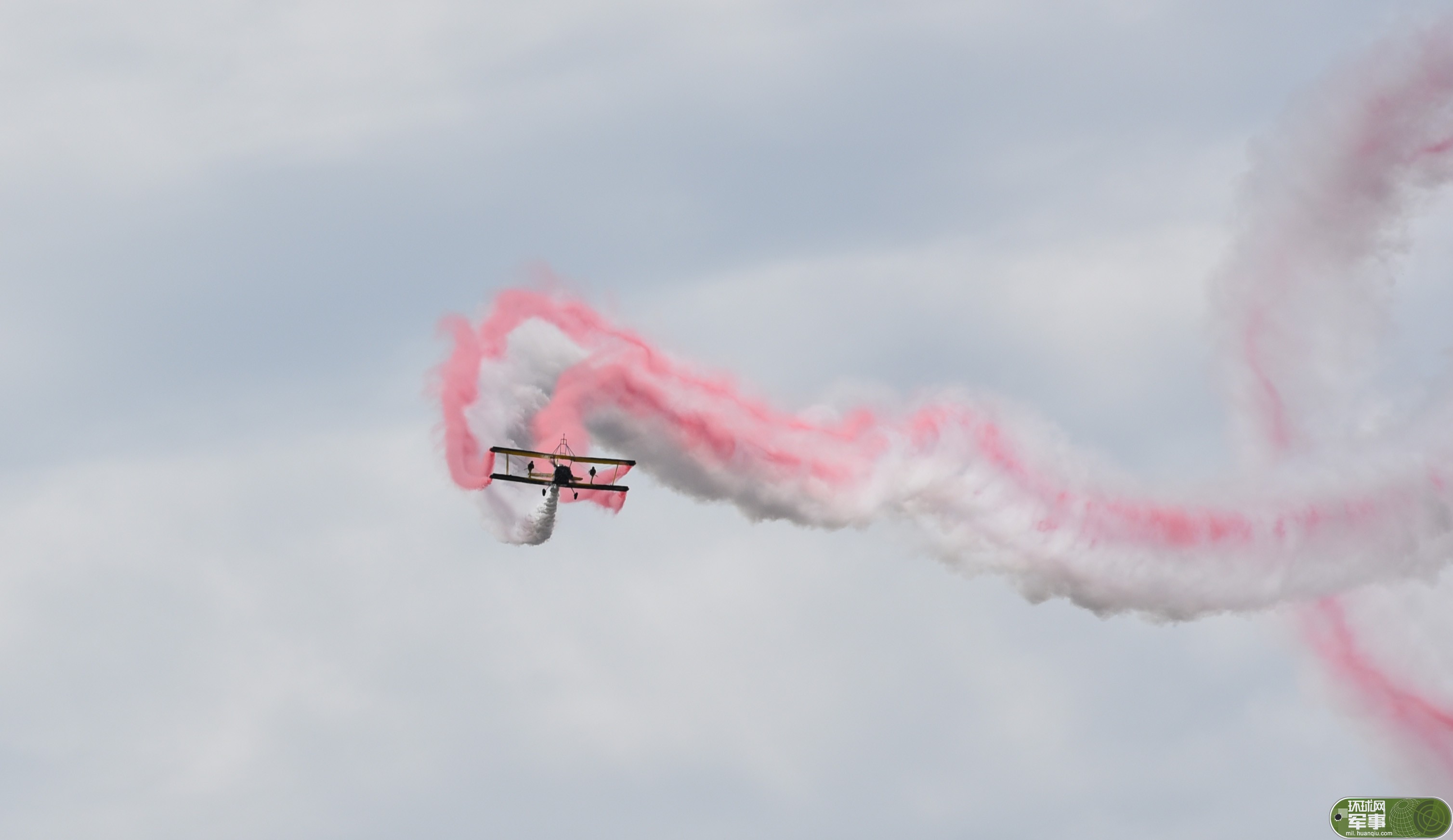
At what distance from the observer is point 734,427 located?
71375mm

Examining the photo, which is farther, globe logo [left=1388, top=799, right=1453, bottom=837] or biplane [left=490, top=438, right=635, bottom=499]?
globe logo [left=1388, top=799, right=1453, bottom=837]

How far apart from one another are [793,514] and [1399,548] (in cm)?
2137

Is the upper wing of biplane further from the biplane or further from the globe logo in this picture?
the globe logo

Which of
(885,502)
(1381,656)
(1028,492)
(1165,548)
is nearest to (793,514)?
(885,502)

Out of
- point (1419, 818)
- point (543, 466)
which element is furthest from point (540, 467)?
point (1419, 818)

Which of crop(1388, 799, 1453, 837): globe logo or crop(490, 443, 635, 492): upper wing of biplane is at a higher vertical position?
crop(490, 443, 635, 492): upper wing of biplane

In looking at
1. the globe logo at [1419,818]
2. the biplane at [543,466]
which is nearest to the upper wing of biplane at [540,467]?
the biplane at [543,466]

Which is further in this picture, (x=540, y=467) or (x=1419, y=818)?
(x=1419, y=818)

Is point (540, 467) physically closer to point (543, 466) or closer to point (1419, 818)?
point (543, 466)

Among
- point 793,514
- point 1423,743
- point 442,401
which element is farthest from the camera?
point 1423,743

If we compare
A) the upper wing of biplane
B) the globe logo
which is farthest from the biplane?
the globe logo

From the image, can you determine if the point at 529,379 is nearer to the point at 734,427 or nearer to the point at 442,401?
the point at 442,401

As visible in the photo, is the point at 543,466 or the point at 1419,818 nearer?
the point at 543,466

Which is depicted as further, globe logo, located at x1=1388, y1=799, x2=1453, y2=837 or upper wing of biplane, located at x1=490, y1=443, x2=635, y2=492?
globe logo, located at x1=1388, y1=799, x2=1453, y2=837
